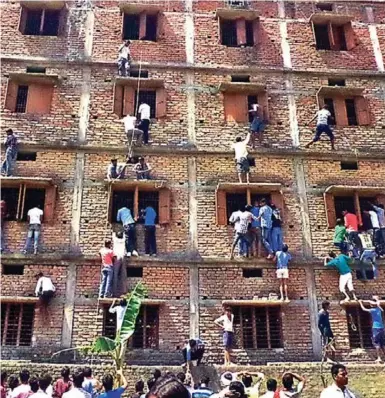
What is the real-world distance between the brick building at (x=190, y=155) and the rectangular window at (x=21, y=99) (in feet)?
0.18

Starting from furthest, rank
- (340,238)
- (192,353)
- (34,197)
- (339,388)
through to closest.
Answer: (34,197)
(340,238)
(192,353)
(339,388)

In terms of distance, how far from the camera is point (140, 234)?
47.0 feet

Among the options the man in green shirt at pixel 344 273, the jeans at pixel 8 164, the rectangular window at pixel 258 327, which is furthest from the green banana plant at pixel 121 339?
the jeans at pixel 8 164

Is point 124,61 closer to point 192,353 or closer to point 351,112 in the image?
point 351,112

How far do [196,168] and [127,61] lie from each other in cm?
408

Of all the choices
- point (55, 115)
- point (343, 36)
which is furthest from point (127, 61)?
point (343, 36)

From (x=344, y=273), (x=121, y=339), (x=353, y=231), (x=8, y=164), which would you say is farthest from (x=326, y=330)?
(x=8, y=164)

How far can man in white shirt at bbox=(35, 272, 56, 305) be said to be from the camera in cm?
1300

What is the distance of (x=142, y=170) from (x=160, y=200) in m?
→ 0.95

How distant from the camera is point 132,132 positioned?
1541 cm

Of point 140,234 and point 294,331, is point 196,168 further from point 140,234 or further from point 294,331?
point 294,331

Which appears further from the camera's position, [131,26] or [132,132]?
[131,26]

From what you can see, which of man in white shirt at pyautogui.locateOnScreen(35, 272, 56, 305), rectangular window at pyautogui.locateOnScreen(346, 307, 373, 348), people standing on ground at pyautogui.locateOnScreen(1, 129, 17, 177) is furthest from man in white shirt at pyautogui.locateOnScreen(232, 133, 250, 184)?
people standing on ground at pyautogui.locateOnScreen(1, 129, 17, 177)

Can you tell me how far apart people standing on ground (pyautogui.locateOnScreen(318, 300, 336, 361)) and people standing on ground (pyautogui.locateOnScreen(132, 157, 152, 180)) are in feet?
18.7
